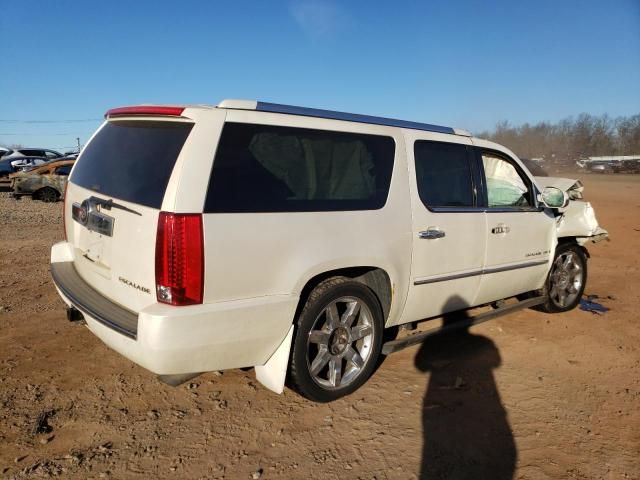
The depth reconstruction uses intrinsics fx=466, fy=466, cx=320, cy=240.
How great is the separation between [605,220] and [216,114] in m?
13.8

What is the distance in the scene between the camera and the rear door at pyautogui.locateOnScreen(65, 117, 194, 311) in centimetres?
256

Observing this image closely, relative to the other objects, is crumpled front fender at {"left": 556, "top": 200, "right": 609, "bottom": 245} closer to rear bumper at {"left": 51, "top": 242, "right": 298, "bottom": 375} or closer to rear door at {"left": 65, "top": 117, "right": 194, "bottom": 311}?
rear bumper at {"left": 51, "top": 242, "right": 298, "bottom": 375}

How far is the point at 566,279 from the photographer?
5293mm

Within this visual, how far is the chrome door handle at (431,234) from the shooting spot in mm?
3492

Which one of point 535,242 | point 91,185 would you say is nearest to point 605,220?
point 535,242

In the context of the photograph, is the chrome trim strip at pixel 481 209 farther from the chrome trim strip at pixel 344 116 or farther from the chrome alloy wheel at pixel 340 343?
the chrome alloy wheel at pixel 340 343

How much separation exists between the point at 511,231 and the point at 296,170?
230 centimetres

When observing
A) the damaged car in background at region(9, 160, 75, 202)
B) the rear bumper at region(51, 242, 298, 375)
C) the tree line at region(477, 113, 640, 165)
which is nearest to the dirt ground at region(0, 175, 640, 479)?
the rear bumper at region(51, 242, 298, 375)

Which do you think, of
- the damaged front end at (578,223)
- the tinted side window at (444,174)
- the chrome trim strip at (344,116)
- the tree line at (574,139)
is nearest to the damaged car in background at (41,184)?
the chrome trim strip at (344,116)

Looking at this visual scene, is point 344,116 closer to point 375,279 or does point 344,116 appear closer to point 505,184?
point 375,279

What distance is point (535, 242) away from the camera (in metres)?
4.55

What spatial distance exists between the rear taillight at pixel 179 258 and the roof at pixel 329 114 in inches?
30.7

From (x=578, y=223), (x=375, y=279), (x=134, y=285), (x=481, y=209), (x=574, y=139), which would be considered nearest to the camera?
(x=134, y=285)

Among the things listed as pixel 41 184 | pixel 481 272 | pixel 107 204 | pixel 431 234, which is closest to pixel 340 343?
pixel 431 234
